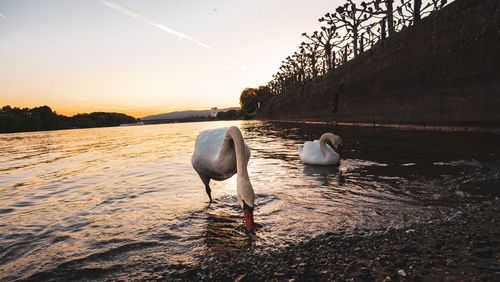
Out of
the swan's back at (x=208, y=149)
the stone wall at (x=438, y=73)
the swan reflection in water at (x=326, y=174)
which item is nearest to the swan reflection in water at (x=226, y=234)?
the swan's back at (x=208, y=149)

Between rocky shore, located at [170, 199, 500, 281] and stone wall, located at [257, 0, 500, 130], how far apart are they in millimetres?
9428

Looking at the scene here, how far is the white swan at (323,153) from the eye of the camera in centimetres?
744

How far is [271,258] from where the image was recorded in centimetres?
255

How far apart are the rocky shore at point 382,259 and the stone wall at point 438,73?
943 cm

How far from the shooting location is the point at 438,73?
12625 millimetres

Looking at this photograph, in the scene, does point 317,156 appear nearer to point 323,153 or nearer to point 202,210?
point 323,153

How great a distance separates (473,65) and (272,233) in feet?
38.3

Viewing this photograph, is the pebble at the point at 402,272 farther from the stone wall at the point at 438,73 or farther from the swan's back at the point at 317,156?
the stone wall at the point at 438,73

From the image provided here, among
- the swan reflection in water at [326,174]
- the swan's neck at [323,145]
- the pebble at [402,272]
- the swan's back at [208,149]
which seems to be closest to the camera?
the pebble at [402,272]

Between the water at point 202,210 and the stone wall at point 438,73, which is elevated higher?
the stone wall at point 438,73

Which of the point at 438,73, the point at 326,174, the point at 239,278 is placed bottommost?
the point at 326,174

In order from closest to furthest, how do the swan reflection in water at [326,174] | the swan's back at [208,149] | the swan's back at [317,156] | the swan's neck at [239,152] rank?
the swan's neck at [239,152] → the swan's back at [208,149] → the swan reflection in water at [326,174] → the swan's back at [317,156]

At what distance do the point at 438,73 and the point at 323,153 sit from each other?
8.73 m

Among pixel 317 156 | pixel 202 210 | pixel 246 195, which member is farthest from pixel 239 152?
pixel 317 156
